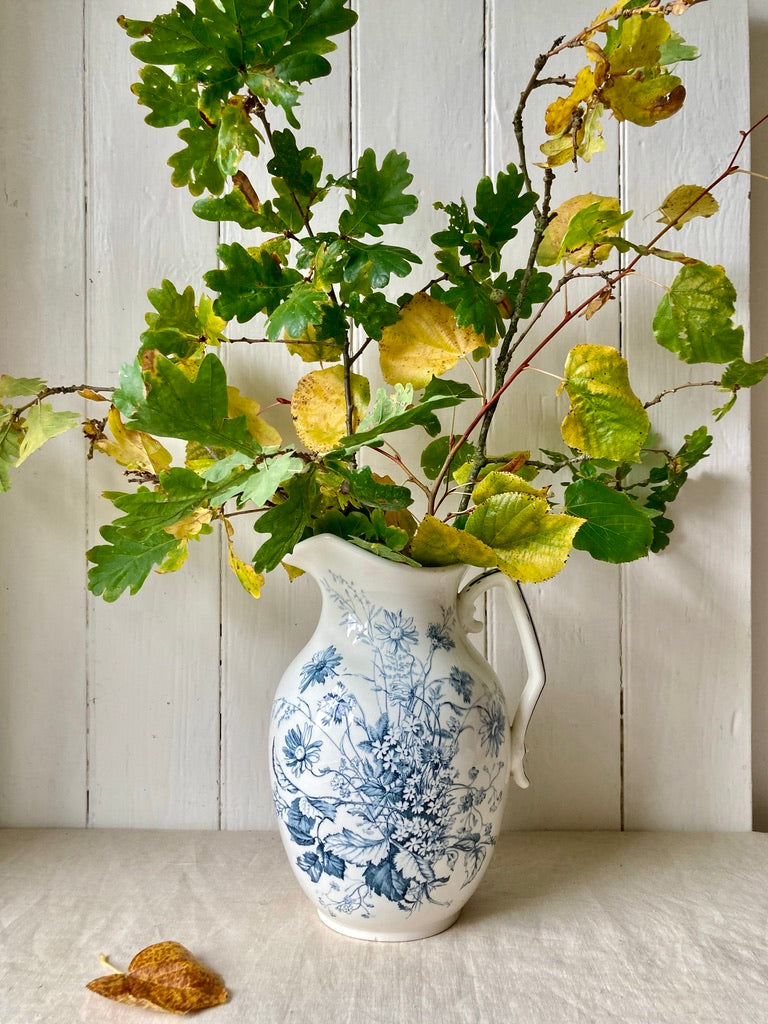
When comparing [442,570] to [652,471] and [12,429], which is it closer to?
[652,471]

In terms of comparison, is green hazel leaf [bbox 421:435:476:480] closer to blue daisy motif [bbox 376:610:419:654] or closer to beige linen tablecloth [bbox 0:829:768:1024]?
blue daisy motif [bbox 376:610:419:654]

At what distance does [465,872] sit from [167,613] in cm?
43

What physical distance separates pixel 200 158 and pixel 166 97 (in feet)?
0.16

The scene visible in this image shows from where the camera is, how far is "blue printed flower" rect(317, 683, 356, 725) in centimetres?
67

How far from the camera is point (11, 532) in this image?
922 millimetres

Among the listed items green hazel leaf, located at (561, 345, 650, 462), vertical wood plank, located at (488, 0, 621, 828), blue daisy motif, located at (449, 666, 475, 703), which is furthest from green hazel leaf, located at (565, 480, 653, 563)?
vertical wood plank, located at (488, 0, 621, 828)

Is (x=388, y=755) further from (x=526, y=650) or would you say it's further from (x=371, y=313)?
(x=371, y=313)

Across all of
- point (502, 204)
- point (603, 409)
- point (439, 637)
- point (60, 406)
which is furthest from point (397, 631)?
point (60, 406)

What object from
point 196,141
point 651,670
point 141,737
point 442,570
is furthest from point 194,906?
point 196,141

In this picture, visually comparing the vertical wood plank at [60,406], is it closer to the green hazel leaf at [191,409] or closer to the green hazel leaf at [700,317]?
the green hazel leaf at [191,409]

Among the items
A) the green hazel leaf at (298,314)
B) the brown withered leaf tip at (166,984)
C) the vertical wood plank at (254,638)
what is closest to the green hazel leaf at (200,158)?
the green hazel leaf at (298,314)

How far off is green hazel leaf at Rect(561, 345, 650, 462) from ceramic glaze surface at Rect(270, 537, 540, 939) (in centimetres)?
15

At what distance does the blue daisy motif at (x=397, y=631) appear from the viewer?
679mm

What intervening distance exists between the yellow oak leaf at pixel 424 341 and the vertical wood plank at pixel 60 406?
14.6 inches
